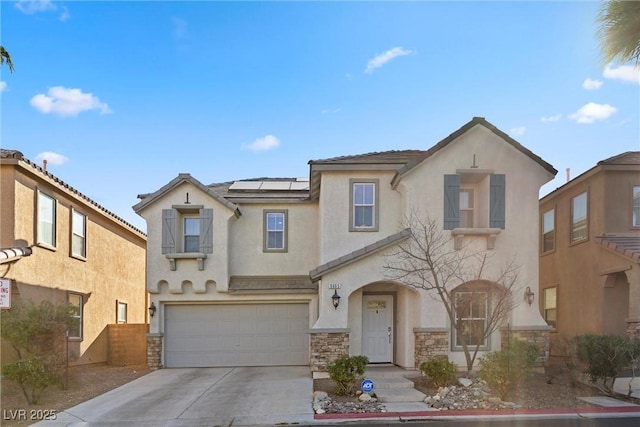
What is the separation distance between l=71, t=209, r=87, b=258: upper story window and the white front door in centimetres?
1018

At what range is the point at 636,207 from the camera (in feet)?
50.6

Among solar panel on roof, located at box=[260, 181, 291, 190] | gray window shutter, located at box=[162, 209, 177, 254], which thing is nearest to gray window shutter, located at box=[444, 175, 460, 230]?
solar panel on roof, located at box=[260, 181, 291, 190]

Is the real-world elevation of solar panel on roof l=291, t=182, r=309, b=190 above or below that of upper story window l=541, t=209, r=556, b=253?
above

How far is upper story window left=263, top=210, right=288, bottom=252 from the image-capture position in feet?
55.6

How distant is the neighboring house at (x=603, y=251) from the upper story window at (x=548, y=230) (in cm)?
104

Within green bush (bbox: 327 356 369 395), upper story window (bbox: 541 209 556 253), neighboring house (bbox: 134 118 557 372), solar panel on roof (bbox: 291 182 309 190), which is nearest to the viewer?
green bush (bbox: 327 356 369 395)

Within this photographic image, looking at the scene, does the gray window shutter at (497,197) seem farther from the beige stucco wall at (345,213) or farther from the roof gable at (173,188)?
the roof gable at (173,188)

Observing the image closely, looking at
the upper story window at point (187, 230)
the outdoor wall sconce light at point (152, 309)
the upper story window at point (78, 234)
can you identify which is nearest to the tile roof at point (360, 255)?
the upper story window at point (187, 230)

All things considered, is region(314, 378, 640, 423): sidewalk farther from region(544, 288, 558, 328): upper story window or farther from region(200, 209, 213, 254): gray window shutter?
region(544, 288, 558, 328): upper story window

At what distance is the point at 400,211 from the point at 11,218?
1123cm

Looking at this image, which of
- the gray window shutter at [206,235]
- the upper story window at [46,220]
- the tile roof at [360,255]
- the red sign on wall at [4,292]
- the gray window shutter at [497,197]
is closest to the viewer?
the red sign on wall at [4,292]

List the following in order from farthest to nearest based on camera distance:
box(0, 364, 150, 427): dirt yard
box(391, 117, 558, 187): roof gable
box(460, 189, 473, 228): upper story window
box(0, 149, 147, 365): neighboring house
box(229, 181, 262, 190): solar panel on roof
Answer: box(229, 181, 262, 190): solar panel on roof
box(460, 189, 473, 228): upper story window
box(391, 117, 558, 187): roof gable
box(0, 149, 147, 365): neighboring house
box(0, 364, 150, 427): dirt yard

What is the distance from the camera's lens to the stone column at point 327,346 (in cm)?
1315

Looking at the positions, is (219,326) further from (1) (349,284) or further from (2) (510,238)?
→ (2) (510,238)
